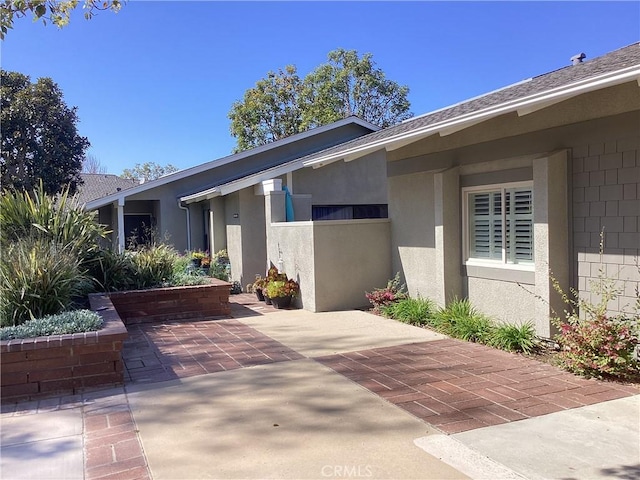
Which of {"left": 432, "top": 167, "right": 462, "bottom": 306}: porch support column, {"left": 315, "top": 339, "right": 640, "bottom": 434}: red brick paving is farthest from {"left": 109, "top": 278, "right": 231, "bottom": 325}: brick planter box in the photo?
{"left": 432, "top": 167, "right": 462, "bottom": 306}: porch support column

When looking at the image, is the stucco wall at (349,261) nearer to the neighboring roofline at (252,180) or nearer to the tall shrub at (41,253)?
the neighboring roofline at (252,180)

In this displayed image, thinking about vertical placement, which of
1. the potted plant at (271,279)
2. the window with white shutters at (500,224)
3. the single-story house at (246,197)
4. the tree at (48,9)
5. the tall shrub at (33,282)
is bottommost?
the potted plant at (271,279)

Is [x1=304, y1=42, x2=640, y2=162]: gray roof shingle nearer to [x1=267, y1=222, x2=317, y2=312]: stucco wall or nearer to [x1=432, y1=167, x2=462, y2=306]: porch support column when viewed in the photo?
[x1=432, y1=167, x2=462, y2=306]: porch support column

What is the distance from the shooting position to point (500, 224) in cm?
809

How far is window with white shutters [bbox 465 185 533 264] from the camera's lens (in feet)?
25.1

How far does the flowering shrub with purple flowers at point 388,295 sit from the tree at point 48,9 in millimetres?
6711

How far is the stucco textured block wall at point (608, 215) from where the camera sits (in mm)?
6004

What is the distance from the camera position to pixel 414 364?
628 cm

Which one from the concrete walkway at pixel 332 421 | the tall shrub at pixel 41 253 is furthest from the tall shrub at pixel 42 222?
the concrete walkway at pixel 332 421

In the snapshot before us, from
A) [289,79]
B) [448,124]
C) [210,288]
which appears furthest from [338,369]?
[289,79]

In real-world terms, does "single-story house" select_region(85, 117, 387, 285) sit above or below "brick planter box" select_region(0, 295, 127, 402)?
above

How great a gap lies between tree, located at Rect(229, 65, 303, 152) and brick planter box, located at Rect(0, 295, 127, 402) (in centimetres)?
2773

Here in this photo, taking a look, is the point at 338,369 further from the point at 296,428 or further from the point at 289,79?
the point at 289,79

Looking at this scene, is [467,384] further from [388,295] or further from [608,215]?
[388,295]
